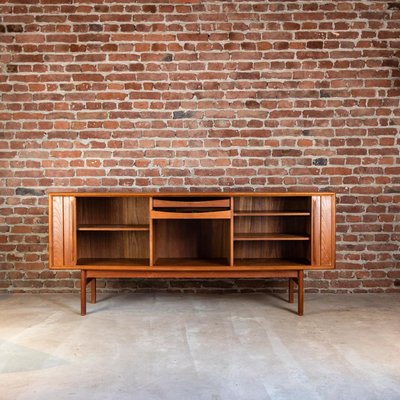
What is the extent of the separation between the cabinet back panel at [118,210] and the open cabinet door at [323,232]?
1.57 metres

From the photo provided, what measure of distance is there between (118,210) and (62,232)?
0.67 m

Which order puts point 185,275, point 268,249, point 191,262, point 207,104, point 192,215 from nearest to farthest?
point 192,215
point 185,275
point 191,262
point 268,249
point 207,104

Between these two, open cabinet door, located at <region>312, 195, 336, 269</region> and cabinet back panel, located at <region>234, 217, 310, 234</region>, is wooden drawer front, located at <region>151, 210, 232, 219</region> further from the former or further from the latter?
open cabinet door, located at <region>312, 195, 336, 269</region>

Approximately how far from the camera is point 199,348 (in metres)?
3.17

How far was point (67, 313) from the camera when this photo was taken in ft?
13.3

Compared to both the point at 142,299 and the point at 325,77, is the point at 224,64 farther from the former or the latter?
the point at 142,299

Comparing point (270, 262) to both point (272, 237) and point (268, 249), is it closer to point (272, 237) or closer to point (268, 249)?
point (272, 237)

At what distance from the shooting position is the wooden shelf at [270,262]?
13.1 feet

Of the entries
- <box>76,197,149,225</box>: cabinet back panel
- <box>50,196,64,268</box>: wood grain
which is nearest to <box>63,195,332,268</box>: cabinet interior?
<box>76,197,149,225</box>: cabinet back panel

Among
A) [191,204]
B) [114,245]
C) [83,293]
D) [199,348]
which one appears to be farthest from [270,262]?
[83,293]

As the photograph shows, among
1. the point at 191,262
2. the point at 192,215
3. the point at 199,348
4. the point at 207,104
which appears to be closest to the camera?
the point at 199,348

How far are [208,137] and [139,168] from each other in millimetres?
752

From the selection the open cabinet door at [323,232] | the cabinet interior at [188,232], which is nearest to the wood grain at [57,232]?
the cabinet interior at [188,232]

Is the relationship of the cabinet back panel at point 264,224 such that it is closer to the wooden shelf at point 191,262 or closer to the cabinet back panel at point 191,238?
the cabinet back panel at point 191,238
